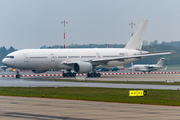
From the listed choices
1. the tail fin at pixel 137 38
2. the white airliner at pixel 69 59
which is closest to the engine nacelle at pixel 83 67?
the white airliner at pixel 69 59

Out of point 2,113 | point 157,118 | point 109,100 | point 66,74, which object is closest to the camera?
point 157,118

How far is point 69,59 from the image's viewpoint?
61.5 m

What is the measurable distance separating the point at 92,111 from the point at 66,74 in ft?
144

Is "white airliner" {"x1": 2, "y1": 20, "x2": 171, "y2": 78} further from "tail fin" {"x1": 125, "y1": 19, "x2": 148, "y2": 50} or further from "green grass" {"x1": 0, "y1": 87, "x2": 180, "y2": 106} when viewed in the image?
"green grass" {"x1": 0, "y1": 87, "x2": 180, "y2": 106}

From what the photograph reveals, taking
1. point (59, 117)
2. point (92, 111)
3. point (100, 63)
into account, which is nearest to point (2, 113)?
point (59, 117)

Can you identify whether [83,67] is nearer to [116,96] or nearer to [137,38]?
[137,38]

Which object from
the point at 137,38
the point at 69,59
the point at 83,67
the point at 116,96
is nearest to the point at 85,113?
the point at 116,96

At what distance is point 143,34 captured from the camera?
7000 cm

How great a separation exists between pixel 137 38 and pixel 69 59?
1602 cm

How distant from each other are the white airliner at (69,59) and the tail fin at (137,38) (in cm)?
112

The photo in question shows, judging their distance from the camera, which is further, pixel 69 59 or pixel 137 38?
pixel 137 38

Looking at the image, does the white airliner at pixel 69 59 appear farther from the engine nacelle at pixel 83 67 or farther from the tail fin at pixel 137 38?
the tail fin at pixel 137 38

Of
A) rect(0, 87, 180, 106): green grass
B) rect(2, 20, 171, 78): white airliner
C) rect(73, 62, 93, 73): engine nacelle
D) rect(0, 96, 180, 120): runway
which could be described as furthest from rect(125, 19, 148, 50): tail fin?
rect(0, 96, 180, 120): runway

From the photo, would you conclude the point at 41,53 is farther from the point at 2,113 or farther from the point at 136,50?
the point at 2,113
